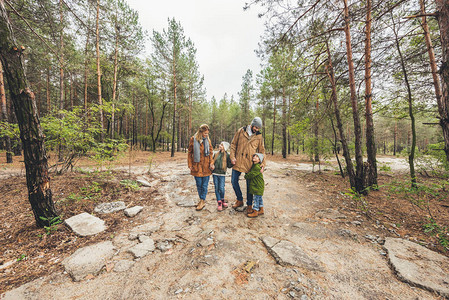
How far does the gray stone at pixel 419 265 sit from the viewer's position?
172 centimetres

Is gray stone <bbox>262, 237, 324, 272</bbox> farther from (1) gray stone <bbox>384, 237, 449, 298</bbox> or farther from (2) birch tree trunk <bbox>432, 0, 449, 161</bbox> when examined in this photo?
(2) birch tree trunk <bbox>432, 0, 449, 161</bbox>

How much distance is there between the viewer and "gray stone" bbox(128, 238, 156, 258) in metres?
2.30

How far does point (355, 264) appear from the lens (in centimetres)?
207

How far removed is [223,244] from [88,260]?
1943 mm

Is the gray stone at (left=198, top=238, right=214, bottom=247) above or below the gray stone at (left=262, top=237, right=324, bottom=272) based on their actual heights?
above

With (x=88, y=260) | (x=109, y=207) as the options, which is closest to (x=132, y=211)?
(x=109, y=207)

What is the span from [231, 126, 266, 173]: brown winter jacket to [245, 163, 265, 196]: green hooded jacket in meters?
0.12

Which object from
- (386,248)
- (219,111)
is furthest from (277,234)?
(219,111)

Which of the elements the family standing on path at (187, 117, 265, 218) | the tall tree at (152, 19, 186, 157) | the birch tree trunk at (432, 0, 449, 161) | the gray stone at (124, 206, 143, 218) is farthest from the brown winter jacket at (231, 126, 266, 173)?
the tall tree at (152, 19, 186, 157)

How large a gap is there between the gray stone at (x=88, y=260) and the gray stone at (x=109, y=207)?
1.29 meters

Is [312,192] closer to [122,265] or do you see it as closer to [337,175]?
[337,175]

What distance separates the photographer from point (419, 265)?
1.99m

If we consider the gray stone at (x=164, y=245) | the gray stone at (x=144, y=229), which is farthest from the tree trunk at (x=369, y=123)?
A: the gray stone at (x=144, y=229)

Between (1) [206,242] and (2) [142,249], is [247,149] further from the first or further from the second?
(2) [142,249]
